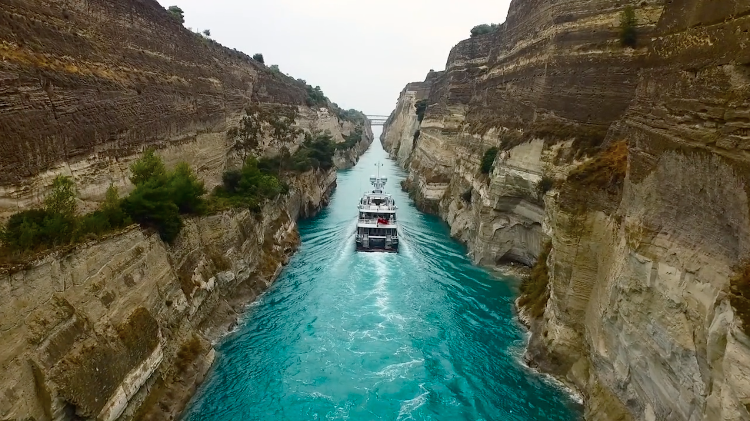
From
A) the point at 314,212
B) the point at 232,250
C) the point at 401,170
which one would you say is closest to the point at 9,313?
the point at 232,250

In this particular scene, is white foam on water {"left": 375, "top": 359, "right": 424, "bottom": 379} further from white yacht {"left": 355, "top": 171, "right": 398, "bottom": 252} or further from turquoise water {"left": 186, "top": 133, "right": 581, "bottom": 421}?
white yacht {"left": 355, "top": 171, "right": 398, "bottom": 252}

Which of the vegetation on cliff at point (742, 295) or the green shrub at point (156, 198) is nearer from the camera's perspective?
the vegetation on cliff at point (742, 295)

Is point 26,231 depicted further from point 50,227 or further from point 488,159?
point 488,159

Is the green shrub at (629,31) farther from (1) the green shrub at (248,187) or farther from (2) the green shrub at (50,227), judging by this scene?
(2) the green shrub at (50,227)

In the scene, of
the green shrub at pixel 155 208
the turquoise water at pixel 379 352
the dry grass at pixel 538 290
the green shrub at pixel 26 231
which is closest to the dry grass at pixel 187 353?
the turquoise water at pixel 379 352

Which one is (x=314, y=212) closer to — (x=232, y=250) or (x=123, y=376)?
(x=232, y=250)
